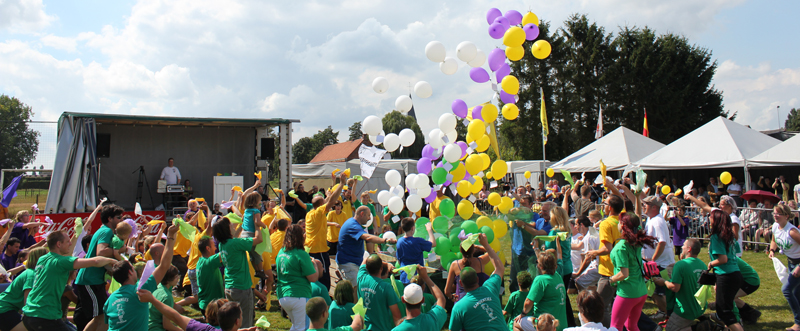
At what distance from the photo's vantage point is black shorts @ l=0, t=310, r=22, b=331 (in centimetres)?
403

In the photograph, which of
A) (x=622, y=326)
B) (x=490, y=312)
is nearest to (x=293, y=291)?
(x=490, y=312)

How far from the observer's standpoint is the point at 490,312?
311 cm

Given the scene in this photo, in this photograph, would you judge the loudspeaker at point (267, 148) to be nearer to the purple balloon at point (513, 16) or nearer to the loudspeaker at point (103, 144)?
the loudspeaker at point (103, 144)

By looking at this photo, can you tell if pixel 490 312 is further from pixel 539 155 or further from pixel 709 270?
pixel 539 155

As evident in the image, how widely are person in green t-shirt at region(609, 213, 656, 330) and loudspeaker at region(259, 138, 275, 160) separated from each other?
10626mm

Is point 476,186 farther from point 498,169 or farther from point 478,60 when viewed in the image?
point 478,60

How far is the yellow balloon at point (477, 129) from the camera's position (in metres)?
5.20

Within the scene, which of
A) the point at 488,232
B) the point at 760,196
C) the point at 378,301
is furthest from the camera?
the point at 760,196

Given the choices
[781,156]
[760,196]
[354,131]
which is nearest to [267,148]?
[760,196]

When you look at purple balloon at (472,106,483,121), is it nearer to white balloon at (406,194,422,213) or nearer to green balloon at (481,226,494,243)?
white balloon at (406,194,422,213)

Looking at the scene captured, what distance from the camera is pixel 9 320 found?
13.3 feet

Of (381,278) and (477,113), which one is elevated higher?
(477,113)

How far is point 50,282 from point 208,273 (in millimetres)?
1164

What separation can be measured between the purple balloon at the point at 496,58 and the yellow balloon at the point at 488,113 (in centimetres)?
47
